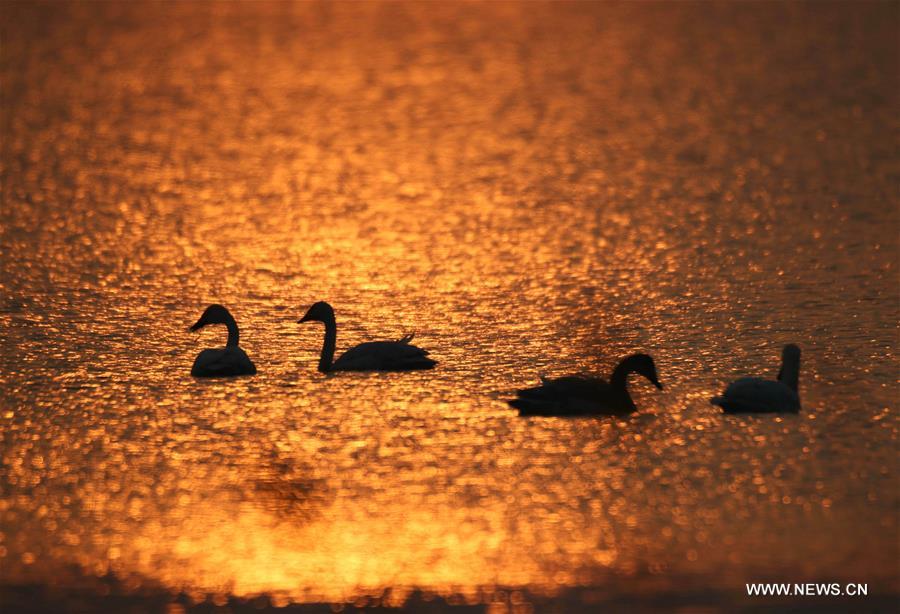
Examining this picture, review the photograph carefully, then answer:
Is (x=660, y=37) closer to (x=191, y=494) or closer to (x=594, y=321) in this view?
(x=594, y=321)

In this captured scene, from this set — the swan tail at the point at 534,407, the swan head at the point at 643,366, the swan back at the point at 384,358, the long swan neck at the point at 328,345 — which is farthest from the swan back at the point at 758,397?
the long swan neck at the point at 328,345

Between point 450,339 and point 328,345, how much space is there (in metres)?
1.29

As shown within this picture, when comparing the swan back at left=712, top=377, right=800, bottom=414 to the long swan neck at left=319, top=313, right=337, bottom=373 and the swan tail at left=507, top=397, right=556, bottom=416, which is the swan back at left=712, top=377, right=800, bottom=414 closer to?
the swan tail at left=507, top=397, right=556, bottom=416

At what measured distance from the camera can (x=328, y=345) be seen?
54.5 ft

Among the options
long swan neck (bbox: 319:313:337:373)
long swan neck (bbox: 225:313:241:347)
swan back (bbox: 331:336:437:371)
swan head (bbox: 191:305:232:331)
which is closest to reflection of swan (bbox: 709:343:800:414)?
swan back (bbox: 331:336:437:371)

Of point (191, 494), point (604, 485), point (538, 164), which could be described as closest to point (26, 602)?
point (191, 494)

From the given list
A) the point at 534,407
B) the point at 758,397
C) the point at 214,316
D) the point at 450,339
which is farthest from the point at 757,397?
the point at 214,316

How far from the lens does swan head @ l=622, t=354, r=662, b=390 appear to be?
15.1 meters

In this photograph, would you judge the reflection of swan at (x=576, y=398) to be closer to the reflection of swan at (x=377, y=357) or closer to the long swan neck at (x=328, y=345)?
the reflection of swan at (x=377, y=357)

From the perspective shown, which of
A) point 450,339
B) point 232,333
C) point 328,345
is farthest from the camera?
point 450,339

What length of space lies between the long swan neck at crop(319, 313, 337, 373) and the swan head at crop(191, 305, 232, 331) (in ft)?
2.96

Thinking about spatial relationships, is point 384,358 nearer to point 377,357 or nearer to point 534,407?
point 377,357

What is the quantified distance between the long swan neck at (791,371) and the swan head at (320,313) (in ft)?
13.9

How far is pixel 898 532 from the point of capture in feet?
39.4
